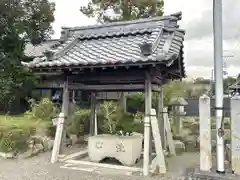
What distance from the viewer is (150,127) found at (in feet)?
18.6

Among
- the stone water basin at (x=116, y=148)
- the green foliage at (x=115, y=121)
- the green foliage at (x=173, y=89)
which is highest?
the green foliage at (x=173, y=89)

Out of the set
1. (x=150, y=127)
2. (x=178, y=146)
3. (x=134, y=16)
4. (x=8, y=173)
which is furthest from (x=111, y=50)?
(x=134, y=16)

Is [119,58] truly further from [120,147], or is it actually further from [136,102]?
[136,102]

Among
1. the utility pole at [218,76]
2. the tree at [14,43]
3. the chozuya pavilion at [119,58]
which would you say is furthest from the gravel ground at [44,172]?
the tree at [14,43]

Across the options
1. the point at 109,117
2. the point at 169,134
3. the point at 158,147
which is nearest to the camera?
the point at 158,147

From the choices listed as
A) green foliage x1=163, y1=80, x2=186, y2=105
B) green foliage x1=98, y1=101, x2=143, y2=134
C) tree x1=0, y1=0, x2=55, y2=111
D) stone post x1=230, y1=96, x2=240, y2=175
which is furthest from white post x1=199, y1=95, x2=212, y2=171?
tree x1=0, y1=0, x2=55, y2=111

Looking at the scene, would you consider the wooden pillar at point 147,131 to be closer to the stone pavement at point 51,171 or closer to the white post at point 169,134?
the stone pavement at point 51,171

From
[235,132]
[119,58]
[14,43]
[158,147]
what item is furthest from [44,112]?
[235,132]

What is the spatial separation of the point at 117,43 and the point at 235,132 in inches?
140

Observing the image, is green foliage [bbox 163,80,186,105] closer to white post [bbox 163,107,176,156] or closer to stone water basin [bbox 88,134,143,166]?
white post [bbox 163,107,176,156]

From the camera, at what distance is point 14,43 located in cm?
1464

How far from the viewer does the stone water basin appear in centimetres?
602

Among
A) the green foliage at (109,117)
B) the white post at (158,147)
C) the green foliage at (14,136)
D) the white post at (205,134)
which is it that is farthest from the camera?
the green foliage at (109,117)

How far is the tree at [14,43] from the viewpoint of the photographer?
45.3ft
